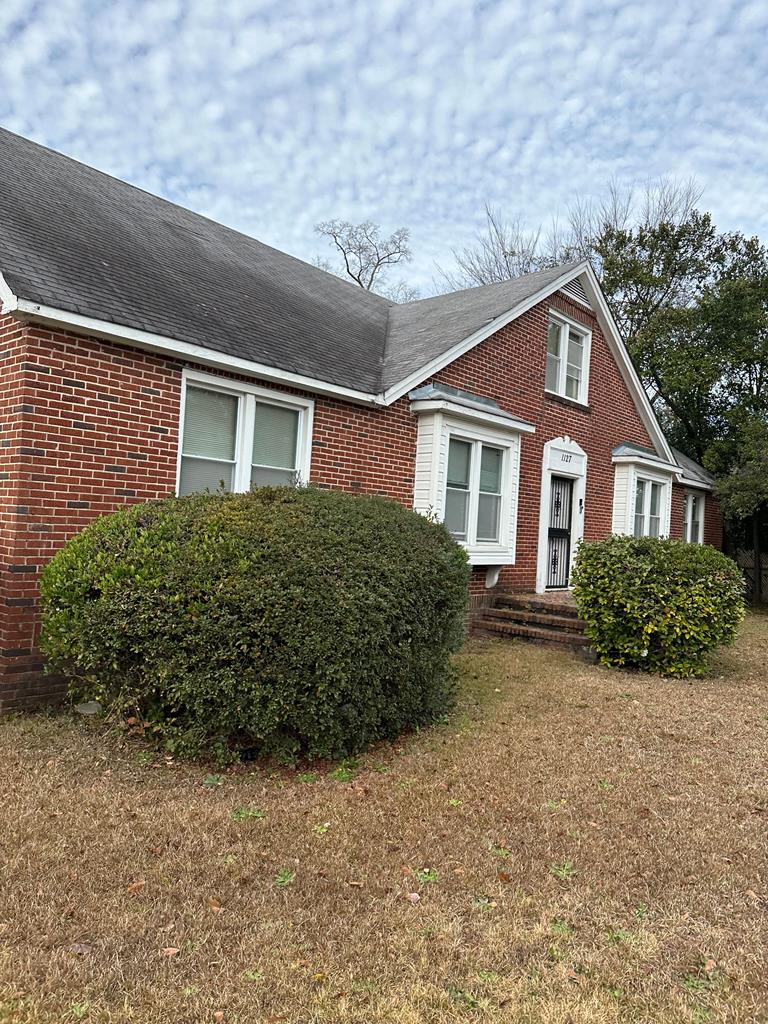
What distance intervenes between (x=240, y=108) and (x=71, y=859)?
36.8 ft

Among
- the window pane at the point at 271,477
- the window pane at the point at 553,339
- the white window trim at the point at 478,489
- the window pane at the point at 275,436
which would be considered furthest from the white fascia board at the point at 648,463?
the window pane at the point at 271,477

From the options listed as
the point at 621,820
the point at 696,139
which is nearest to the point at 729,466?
the point at 696,139

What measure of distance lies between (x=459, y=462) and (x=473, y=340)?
6.19 ft

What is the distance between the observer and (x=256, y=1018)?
2385mm

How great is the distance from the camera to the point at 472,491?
10.5m

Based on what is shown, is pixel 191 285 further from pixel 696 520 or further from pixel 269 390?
pixel 696 520

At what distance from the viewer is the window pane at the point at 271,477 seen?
789 centimetres

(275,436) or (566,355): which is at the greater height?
(566,355)

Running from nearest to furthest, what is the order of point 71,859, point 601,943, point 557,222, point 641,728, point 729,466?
point 601,943
point 71,859
point 641,728
point 729,466
point 557,222

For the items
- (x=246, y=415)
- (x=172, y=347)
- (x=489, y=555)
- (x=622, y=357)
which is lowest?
(x=489, y=555)

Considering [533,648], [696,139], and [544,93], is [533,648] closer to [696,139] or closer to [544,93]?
[544,93]

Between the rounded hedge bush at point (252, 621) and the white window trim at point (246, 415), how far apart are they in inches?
78.5

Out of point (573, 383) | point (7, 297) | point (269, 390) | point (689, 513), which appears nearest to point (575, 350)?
point (573, 383)

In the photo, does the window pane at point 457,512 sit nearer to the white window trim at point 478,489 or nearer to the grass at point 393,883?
the white window trim at point 478,489
